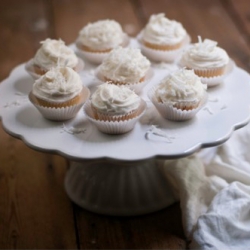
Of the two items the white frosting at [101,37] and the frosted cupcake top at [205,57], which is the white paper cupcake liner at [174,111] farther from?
the white frosting at [101,37]

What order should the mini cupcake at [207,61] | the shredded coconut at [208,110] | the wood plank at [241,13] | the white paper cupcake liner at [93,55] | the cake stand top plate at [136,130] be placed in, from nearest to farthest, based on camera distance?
1. the cake stand top plate at [136,130]
2. the shredded coconut at [208,110]
3. the mini cupcake at [207,61]
4. the white paper cupcake liner at [93,55]
5. the wood plank at [241,13]

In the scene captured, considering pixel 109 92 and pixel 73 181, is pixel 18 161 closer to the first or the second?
pixel 73 181

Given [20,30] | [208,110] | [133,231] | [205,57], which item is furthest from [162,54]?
[20,30]

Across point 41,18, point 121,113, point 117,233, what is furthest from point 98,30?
point 41,18

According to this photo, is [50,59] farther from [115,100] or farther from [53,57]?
[115,100]

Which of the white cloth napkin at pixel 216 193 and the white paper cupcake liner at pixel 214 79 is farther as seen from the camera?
the white paper cupcake liner at pixel 214 79

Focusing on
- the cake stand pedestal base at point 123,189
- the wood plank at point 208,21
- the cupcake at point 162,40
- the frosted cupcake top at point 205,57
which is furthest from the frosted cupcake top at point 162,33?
the wood plank at point 208,21
